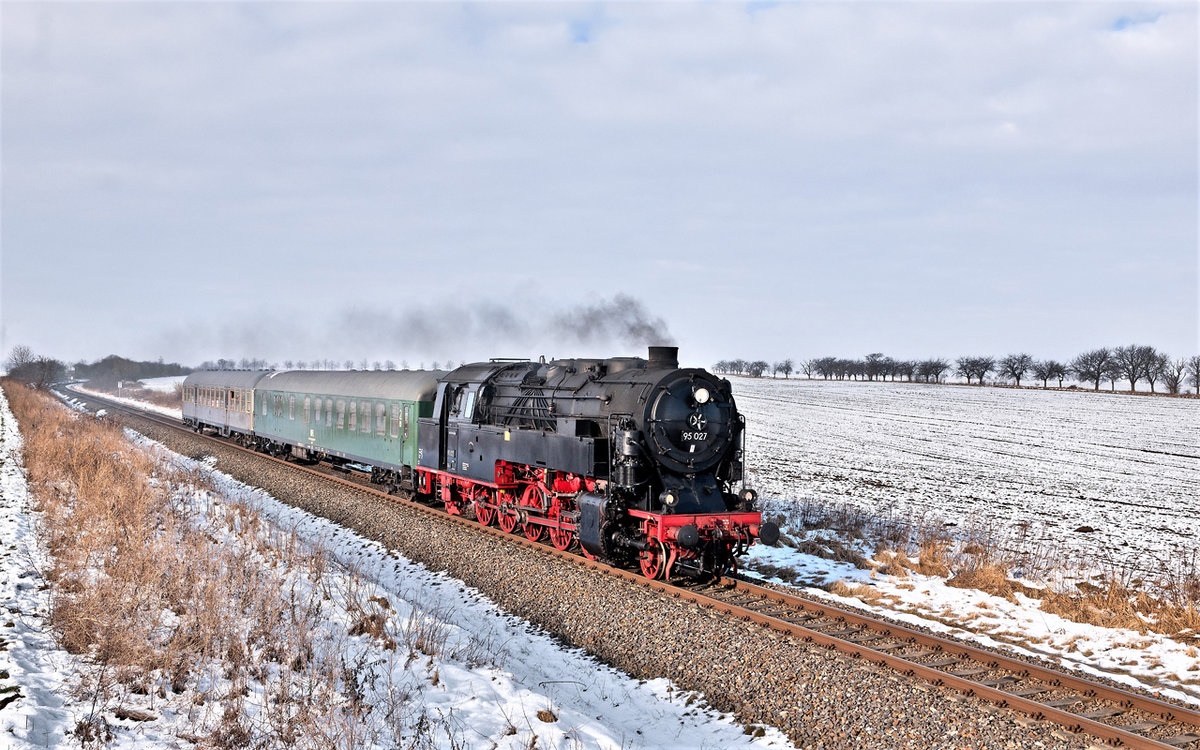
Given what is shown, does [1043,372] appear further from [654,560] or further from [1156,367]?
[654,560]

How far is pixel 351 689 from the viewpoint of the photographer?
6.57 m

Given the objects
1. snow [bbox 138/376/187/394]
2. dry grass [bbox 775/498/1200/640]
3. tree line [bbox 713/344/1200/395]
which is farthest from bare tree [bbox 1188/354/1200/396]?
snow [bbox 138/376/187/394]

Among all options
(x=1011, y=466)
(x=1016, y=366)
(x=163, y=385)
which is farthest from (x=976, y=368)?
(x=163, y=385)

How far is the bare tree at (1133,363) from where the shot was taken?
83.9 metres

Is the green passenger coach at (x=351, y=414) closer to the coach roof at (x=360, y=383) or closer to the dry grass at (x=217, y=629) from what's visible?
the coach roof at (x=360, y=383)

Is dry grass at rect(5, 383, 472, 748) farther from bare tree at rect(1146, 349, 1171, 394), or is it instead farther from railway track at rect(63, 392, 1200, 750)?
bare tree at rect(1146, 349, 1171, 394)

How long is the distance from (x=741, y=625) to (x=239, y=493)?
16149 mm

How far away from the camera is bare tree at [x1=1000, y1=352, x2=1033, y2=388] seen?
10050cm

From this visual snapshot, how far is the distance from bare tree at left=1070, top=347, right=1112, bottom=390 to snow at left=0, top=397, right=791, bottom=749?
315ft

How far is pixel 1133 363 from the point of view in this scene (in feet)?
279

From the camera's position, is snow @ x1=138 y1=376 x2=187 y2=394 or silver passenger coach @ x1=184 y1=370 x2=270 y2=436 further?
snow @ x1=138 y1=376 x2=187 y2=394

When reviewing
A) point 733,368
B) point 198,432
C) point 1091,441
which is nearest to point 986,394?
point 1091,441

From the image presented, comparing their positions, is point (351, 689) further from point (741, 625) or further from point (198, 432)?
point (198, 432)

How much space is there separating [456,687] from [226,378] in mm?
30951
